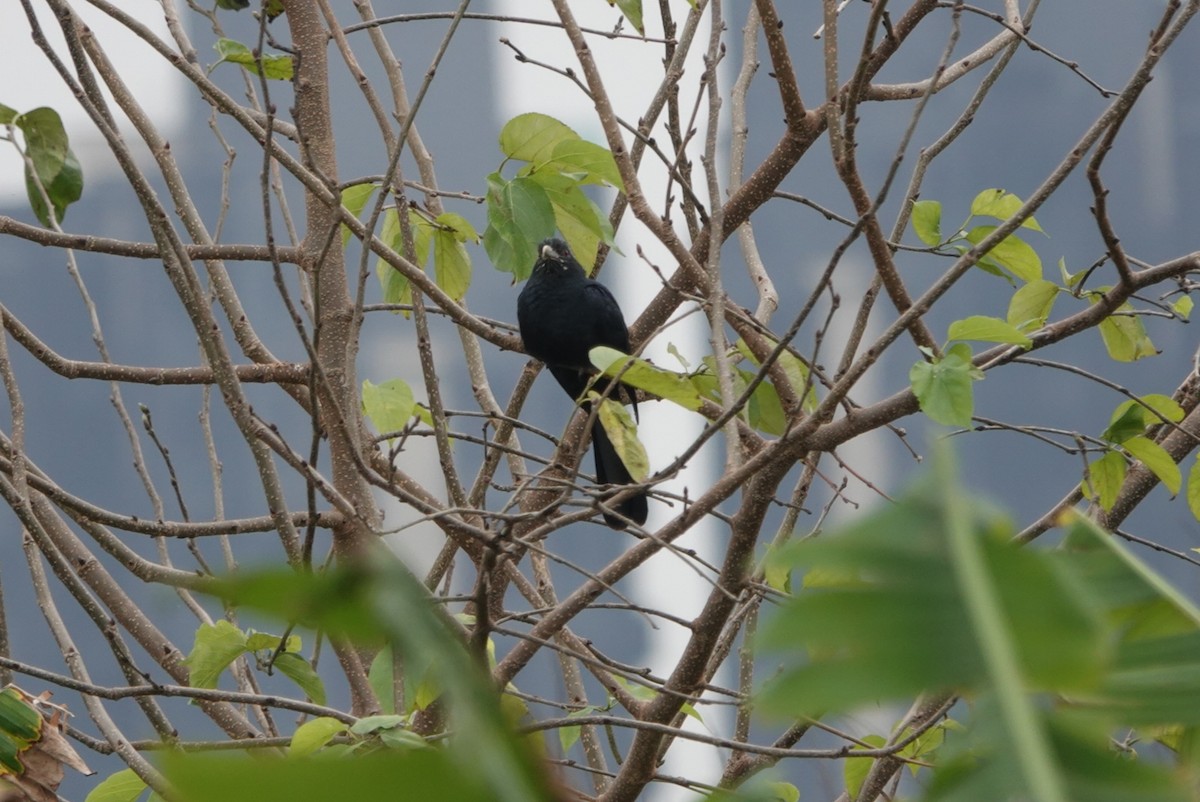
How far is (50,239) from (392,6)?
340 cm

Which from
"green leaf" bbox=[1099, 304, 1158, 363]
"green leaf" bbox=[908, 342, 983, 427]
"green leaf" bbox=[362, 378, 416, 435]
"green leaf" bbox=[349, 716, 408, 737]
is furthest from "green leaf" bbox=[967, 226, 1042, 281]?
"green leaf" bbox=[349, 716, 408, 737]

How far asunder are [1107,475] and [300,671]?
105 centimetres

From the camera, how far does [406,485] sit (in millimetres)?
2078

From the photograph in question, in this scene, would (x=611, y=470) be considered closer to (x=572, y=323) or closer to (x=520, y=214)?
(x=572, y=323)

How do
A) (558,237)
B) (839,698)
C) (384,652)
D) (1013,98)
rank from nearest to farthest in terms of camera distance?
(839,698) < (384,652) < (558,237) < (1013,98)

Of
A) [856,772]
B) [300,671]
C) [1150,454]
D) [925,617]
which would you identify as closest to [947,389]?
[1150,454]

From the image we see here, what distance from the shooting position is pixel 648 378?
134 centimetres

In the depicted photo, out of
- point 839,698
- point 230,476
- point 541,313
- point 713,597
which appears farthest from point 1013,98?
point 839,698

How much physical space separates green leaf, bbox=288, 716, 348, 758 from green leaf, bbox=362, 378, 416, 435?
24.0 inches

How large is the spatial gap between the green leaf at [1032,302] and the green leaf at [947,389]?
387 mm

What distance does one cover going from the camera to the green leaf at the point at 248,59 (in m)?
1.70

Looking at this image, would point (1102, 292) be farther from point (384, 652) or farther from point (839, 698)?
point (839, 698)

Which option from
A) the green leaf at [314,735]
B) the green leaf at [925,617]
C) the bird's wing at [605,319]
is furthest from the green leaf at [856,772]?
the green leaf at [925,617]

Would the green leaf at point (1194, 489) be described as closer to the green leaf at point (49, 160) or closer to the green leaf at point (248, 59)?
the green leaf at point (248, 59)
